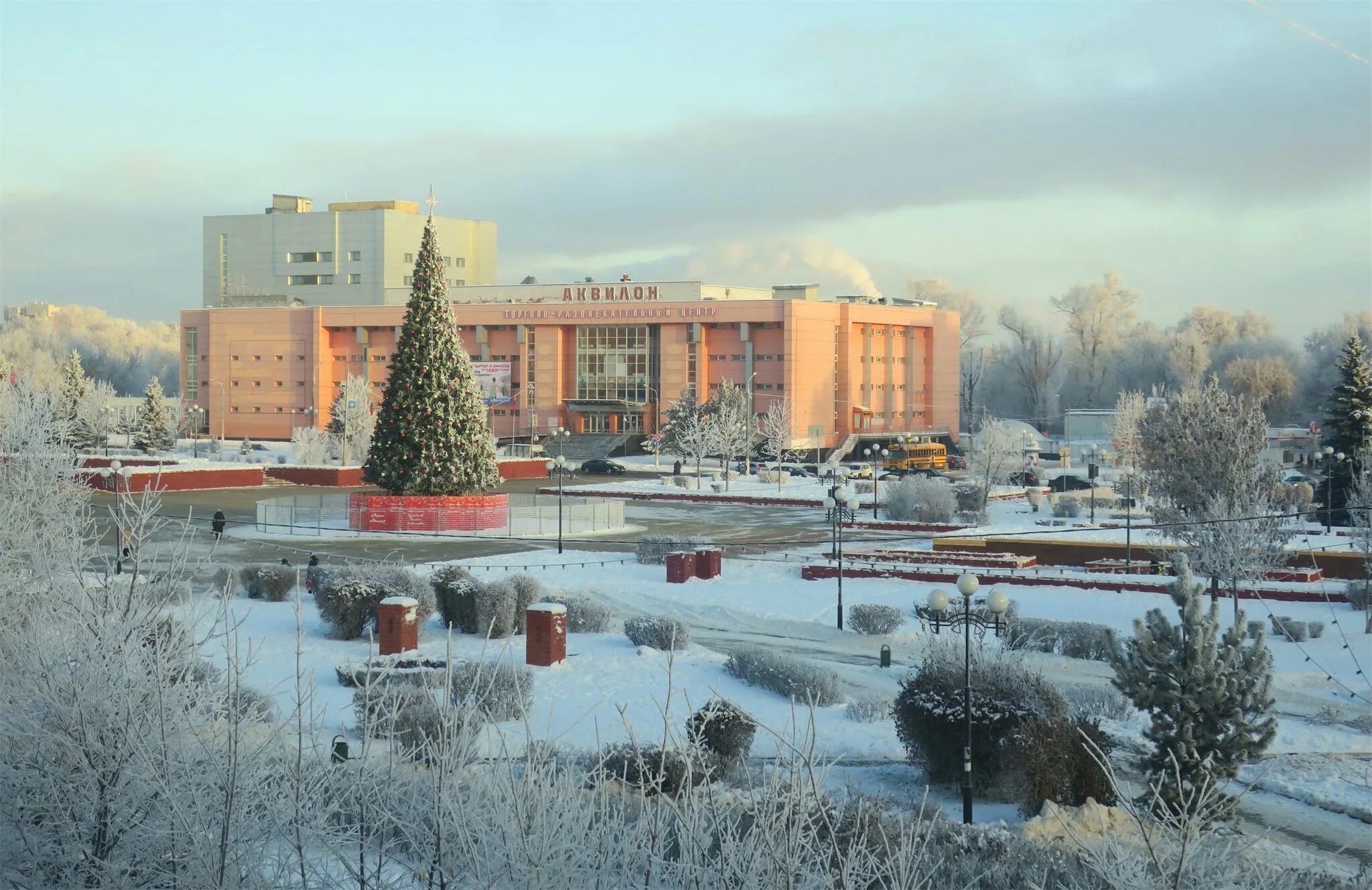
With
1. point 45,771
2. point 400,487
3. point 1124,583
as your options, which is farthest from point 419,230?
point 45,771

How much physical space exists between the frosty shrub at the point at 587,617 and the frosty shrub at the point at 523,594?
0.69 metres

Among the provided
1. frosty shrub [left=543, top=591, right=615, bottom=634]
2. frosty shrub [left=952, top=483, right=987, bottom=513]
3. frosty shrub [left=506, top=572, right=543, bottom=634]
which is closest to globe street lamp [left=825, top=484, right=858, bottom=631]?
frosty shrub [left=543, top=591, right=615, bottom=634]

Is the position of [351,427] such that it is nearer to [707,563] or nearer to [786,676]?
[707,563]

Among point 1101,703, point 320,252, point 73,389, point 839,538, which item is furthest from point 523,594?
point 320,252

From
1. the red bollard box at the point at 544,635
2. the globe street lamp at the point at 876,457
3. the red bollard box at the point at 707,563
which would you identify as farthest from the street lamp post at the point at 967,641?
the globe street lamp at the point at 876,457

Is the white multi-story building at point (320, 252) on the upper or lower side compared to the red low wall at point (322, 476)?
upper

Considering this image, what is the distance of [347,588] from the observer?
2428 centimetres

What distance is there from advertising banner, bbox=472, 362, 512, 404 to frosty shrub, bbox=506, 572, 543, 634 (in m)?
60.5

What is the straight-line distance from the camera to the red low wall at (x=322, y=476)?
197 ft

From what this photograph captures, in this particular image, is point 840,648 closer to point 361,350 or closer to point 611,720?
point 611,720

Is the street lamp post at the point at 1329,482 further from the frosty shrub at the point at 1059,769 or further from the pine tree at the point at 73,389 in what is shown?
the pine tree at the point at 73,389

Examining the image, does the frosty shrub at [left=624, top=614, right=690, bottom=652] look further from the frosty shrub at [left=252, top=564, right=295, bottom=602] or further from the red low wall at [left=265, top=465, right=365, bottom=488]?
the red low wall at [left=265, top=465, right=365, bottom=488]

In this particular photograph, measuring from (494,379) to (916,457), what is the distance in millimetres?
30912

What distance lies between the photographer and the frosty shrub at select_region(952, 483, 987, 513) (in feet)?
159
